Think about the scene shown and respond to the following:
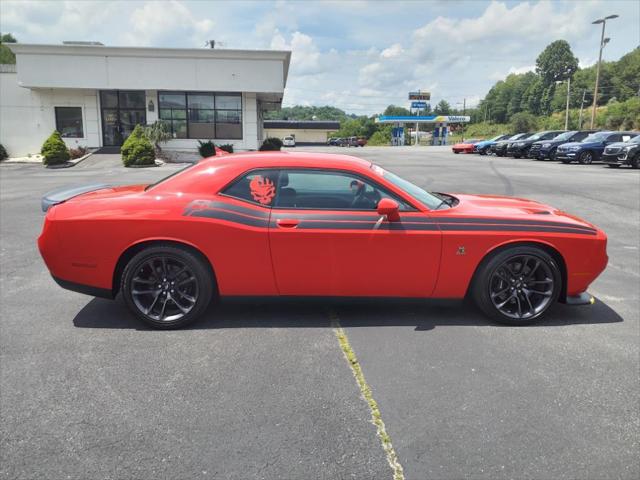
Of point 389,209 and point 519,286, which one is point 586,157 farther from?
point 389,209

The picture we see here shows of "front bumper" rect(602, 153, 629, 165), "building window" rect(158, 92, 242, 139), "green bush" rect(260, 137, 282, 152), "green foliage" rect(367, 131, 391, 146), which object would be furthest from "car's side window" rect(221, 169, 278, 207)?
"green foliage" rect(367, 131, 391, 146)

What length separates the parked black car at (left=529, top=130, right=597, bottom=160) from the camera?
28.0m

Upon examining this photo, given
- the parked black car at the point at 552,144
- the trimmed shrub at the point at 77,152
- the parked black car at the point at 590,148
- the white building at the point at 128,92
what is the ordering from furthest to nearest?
the parked black car at the point at 552,144
the white building at the point at 128,92
the trimmed shrub at the point at 77,152
the parked black car at the point at 590,148

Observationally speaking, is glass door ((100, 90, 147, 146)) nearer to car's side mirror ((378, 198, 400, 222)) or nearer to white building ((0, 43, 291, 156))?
white building ((0, 43, 291, 156))

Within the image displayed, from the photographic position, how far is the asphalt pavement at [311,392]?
253cm

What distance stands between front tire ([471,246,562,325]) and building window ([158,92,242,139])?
26.5 meters

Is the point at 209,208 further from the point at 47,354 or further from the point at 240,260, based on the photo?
the point at 47,354

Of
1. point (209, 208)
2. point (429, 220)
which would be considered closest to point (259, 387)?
point (209, 208)

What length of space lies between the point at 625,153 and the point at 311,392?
23.3 m

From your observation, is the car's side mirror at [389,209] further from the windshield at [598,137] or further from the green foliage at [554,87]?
the green foliage at [554,87]

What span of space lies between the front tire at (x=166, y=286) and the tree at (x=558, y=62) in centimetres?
17693

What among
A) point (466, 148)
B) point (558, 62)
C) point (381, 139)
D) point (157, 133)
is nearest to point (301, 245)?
point (157, 133)

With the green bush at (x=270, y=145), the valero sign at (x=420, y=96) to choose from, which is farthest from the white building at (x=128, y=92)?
the valero sign at (x=420, y=96)

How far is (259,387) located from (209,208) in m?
1.60
